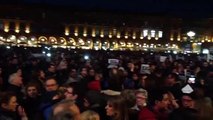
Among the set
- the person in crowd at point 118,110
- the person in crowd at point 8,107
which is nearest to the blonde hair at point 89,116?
the person in crowd at point 118,110

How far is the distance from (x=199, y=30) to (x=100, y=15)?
79.0ft

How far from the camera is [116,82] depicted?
37.1 feet

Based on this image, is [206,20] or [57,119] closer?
[57,119]

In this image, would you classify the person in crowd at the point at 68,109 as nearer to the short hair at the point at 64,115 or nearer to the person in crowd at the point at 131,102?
the short hair at the point at 64,115

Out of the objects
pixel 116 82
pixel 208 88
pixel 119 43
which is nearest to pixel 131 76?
pixel 116 82

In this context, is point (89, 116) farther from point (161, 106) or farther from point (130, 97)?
point (161, 106)

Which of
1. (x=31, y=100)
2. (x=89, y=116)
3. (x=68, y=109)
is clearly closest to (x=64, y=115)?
(x=68, y=109)

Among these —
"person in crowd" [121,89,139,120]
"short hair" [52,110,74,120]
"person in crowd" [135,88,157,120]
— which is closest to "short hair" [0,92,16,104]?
"person in crowd" [121,89,139,120]

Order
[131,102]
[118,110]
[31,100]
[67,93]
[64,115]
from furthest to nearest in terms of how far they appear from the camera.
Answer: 1. [31,100]
2. [67,93]
3. [131,102]
4. [118,110]
5. [64,115]

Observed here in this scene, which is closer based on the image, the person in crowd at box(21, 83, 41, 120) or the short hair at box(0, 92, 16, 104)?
the short hair at box(0, 92, 16, 104)

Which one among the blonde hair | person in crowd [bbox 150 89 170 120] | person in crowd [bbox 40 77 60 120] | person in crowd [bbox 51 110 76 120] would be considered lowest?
person in crowd [bbox 150 89 170 120]

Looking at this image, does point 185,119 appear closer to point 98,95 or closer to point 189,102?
point 189,102

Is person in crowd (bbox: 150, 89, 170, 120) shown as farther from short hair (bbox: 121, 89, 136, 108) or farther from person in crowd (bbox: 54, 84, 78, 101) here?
person in crowd (bbox: 54, 84, 78, 101)

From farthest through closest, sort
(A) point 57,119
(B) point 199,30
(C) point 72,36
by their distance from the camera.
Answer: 1. (B) point 199,30
2. (C) point 72,36
3. (A) point 57,119
